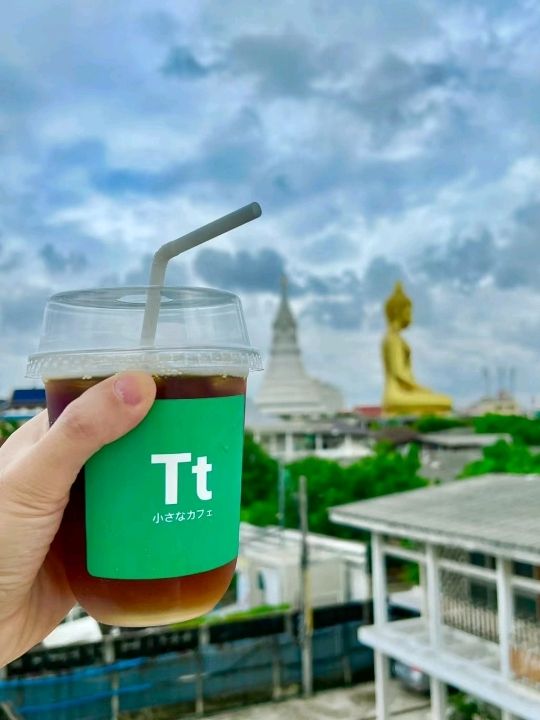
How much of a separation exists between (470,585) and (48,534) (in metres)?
8.38

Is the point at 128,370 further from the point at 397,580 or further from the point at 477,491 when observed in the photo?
the point at 397,580

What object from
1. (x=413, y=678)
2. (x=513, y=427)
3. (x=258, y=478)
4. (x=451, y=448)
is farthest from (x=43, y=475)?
(x=513, y=427)

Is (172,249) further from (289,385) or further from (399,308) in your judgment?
(289,385)

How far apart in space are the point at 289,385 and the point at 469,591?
1597 inches

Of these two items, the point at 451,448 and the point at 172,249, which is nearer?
the point at 172,249

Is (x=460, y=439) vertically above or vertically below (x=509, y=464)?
below

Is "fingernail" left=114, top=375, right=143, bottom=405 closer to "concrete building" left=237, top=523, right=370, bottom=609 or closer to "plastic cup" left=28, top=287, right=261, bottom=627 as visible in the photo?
"plastic cup" left=28, top=287, right=261, bottom=627

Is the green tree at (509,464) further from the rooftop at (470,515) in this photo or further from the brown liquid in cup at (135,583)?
the brown liquid in cup at (135,583)

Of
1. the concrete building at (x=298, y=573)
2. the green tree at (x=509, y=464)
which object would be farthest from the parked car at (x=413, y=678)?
the green tree at (x=509, y=464)

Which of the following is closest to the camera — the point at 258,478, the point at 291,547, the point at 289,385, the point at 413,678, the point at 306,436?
the point at 413,678

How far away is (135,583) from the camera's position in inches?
54.9

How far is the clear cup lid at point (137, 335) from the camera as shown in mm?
1391

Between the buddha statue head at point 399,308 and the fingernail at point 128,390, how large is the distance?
41.4m

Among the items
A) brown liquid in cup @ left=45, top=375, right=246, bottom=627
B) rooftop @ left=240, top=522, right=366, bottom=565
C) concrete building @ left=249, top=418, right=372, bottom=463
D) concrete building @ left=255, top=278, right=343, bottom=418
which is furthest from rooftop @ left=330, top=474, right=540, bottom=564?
concrete building @ left=255, top=278, right=343, bottom=418
